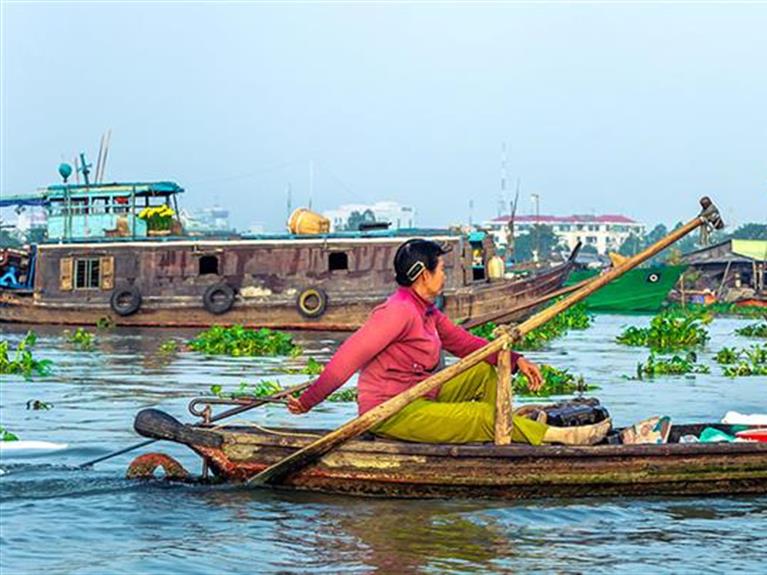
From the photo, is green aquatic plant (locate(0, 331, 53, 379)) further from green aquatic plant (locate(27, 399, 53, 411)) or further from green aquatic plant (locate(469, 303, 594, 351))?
green aquatic plant (locate(469, 303, 594, 351))

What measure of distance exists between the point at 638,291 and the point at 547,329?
43.7 feet

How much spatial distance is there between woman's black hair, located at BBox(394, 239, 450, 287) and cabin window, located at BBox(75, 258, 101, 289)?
20.4m

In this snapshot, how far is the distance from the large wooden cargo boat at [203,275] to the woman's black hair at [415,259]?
58.2 ft

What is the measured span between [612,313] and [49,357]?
23536mm

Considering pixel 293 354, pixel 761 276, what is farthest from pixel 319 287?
pixel 761 276

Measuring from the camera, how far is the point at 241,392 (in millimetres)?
13883

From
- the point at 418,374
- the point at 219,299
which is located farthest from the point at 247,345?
the point at 418,374

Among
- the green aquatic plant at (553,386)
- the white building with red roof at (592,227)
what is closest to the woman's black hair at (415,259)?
the green aquatic plant at (553,386)

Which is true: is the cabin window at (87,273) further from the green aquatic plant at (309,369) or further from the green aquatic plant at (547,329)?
the green aquatic plant at (309,369)

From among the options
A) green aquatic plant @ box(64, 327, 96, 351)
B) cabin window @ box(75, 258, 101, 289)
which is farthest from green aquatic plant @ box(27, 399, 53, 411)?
cabin window @ box(75, 258, 101, 289)

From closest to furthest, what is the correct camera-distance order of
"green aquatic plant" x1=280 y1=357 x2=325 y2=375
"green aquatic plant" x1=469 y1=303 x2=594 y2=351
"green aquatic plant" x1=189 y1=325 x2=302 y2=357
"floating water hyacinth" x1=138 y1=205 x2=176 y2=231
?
"green aquatic plant" x1=280 y1=357 x2=325 y2=375, "green aquatic plant" x1=189 y1=325 x2=302 y2=357, "green aquatic plant" x1=469 y1=303 x2=594 y2=351, "floating water hyacinth" x1=138 y1=205 x2=176 y2=231

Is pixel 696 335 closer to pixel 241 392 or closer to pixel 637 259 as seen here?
pixel 241 392

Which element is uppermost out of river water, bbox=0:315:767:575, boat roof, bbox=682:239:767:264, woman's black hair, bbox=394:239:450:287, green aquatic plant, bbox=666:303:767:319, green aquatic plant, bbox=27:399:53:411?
boat roof, bbox=682:239:767:264

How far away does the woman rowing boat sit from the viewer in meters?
7.58
